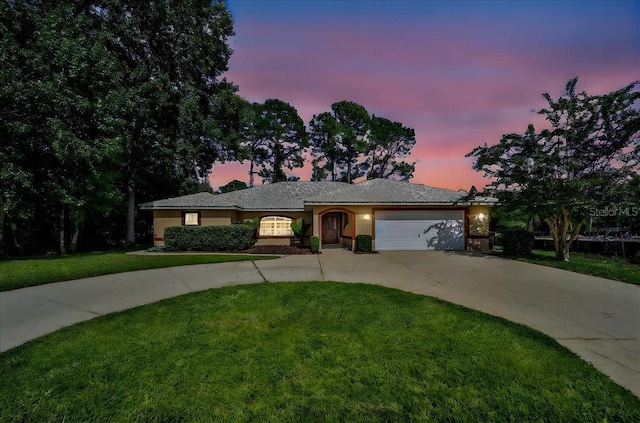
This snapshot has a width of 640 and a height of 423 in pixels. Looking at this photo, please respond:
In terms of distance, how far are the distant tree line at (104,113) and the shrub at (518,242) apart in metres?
18.3

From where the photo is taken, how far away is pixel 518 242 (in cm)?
1270

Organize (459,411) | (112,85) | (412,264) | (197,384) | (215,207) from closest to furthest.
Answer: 1. (459,411)
2. (197,384)
3. (412,264)
4. (112,85)
5. (215,207)

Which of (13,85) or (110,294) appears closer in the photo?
(110,294)

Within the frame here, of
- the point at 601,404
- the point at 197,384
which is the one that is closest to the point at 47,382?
the point at 197,384

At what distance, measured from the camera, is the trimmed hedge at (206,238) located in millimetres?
14766

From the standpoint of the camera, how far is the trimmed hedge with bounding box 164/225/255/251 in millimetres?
14766

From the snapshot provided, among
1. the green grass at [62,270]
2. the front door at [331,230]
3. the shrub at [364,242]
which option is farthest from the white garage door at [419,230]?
the green grass at [62,270]

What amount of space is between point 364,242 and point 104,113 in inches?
562

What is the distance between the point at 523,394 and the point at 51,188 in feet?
58.5

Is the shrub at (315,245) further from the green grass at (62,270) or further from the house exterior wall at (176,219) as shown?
the house exterior wall at (176,219)

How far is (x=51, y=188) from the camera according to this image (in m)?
12.6

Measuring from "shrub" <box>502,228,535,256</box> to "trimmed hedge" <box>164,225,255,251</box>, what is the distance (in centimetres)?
1345

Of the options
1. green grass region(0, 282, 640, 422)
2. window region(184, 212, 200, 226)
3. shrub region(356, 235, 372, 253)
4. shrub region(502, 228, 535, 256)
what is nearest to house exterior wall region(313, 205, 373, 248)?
shrub region(356, 235, 372, 253)

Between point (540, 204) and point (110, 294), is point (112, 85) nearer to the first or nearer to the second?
point (110, 294)
